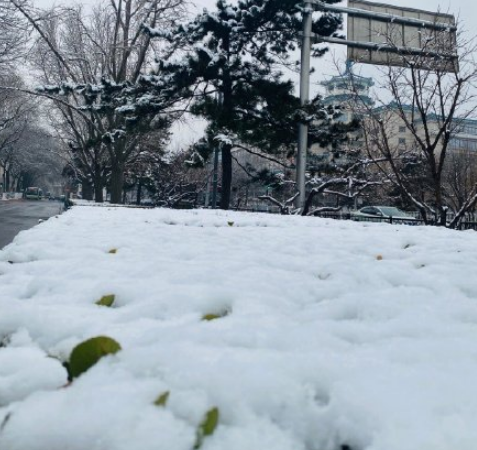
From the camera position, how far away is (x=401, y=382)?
120cm

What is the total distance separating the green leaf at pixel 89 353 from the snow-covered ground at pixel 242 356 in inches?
1.2

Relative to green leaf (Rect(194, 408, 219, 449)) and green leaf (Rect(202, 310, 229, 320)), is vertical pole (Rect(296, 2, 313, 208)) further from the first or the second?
green leaf (Rect(194, 408, 219, 449))

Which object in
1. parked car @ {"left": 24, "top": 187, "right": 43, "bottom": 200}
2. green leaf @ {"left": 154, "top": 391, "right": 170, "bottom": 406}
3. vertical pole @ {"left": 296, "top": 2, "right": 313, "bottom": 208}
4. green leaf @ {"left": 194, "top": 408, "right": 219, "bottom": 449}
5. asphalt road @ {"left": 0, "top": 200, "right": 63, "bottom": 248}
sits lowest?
asphalt road @ {"left": 0, "top": 200, "right": 63, "bottom": 248}

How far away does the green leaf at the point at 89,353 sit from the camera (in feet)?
4.11

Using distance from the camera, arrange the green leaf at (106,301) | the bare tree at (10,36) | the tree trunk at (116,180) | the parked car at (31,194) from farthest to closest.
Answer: the parked car at (31,194), the tree trunk at (116,180), the bare tree at (10,36), the green leaf at (106,301)

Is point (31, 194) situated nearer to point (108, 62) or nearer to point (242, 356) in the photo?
point (108, 62)

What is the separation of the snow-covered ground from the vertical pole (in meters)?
11.7

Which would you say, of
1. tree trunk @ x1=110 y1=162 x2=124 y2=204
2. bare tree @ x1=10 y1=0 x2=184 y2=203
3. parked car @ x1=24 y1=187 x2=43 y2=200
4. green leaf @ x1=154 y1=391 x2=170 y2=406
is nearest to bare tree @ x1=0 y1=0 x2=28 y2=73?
bare tree @ x1=10 y1=0 x2=184 y2=203

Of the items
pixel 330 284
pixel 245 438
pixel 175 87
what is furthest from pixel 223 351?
pixel 175 87

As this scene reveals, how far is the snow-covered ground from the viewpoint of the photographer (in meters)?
0.98

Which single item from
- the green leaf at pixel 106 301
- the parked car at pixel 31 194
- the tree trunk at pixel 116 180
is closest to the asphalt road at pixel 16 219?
the tree trunk at pixel 116 180

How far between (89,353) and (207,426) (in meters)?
0.47

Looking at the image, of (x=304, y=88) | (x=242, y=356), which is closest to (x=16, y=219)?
(x=304, y=88)

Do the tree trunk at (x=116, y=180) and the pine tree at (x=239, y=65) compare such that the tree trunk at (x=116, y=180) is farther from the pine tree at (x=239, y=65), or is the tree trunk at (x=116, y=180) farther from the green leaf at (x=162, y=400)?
the green leaf at (x=162, y=400)
